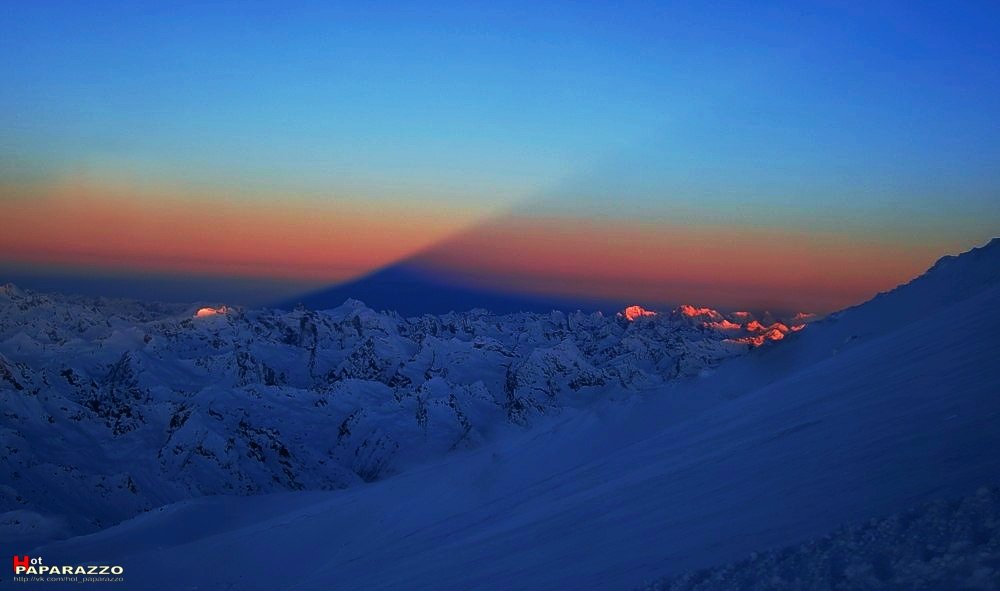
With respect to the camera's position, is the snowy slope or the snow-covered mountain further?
the snow-covered mountain

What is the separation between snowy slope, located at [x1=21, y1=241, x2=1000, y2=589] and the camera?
345 inches

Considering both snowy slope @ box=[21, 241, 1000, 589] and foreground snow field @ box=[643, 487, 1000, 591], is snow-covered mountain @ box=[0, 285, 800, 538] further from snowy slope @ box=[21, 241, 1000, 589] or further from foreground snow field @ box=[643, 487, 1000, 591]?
foreground snow field @ box=[643, 487, 1000, 591]

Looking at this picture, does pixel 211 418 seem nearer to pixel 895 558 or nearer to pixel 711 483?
pixel 711 483

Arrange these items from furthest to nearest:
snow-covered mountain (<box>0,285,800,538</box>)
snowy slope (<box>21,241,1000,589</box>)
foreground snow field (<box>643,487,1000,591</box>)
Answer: snow-covered mountain (<box>0,285,800,538</box>) < snowy slope (<box>21,241,1000,589</box>) < foreground snow field (<box>643,487,1000,591</box>)

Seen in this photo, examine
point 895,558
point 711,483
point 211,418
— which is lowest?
point 711,483

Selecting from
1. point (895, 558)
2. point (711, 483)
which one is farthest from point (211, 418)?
point (895, 558)

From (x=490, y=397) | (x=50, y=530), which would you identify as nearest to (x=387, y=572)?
(x=50, y=530)

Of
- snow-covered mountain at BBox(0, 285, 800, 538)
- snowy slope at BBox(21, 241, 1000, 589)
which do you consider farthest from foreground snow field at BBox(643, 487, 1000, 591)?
snow-covered mountain at BBox(0, 285, 800, 538)

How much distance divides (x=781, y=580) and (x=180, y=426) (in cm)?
11321

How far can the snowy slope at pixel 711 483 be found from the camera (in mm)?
8766

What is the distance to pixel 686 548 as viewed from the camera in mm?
9102

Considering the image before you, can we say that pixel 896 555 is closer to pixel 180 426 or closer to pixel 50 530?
pixel 50 530

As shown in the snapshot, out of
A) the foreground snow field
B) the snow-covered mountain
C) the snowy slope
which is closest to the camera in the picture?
the foreground snow field

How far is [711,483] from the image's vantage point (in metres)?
12.1
